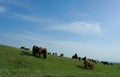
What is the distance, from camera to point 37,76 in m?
38.0

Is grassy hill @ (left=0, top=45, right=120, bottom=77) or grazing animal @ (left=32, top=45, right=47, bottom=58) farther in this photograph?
grazing animal @ (left=32, top=45, right=47, bottom=58)

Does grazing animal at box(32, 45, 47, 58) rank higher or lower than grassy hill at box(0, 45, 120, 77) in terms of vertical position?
higher

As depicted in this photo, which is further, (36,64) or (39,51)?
(39,51)

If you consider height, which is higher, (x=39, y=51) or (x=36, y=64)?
(x=39, y=51)

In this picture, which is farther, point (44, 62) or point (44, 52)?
point (44, 52)

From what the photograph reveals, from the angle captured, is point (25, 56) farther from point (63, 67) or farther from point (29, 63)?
point (63, 67)

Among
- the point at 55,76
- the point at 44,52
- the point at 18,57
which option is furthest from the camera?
the point at 44,52

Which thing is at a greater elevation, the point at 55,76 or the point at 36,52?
the point at 36,52

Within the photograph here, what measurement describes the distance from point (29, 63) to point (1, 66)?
23.1 feet

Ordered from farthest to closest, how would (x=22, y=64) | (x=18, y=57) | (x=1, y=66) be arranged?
(x=18, y=57)
(x=22, y=64)
(x=1, y=66)

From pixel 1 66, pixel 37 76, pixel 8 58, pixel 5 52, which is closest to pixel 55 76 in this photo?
pixel 37 76

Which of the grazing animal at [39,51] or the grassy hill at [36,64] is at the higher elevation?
the grazing animal at [39,51]

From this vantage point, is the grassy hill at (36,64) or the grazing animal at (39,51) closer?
the grassy hill at (36,64)

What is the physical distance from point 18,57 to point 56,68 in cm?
789
